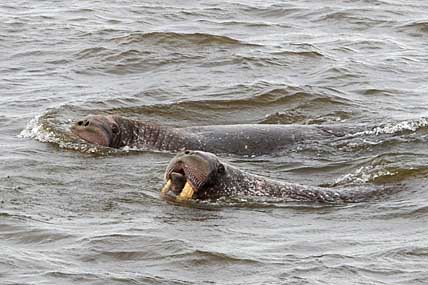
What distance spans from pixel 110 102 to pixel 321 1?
32.0 feet

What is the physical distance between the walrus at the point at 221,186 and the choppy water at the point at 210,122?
179 mm

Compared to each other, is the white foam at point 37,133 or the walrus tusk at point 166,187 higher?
the walrus tusk at point 166,187

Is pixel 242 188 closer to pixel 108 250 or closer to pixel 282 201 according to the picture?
pixel 282 201

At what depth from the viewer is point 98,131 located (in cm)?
1409

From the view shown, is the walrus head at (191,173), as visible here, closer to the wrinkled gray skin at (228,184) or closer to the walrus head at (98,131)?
the wrinkled gray skin at (228,184)

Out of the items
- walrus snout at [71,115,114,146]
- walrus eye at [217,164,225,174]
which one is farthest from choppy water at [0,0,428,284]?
walrus eye at [217,164,225,174]

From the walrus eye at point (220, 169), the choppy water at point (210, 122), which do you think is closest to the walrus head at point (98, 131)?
the choppy water at point (210, 122)

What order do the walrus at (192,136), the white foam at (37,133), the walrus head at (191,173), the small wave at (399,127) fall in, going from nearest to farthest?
1. the walrus head at (191,173)
2. the walrus at (192,136)
3. the white foam at (37,133)
4. the small wave at (399,127)

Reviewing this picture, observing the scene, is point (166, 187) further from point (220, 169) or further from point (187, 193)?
point (220, 169)

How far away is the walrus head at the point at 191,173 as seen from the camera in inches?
441

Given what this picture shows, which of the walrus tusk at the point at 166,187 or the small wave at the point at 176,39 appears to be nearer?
the walrus tusk at the point at 166,187

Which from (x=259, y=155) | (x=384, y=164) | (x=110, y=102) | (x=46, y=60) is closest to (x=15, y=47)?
(x=46, y=60)

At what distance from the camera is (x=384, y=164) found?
43.0ft

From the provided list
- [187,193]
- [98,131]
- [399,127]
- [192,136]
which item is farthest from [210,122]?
[187,193]
